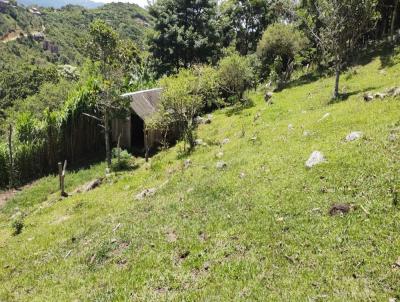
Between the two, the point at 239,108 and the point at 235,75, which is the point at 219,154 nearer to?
the point at 239,108

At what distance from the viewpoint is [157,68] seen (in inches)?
1569

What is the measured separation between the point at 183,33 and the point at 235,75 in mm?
11000

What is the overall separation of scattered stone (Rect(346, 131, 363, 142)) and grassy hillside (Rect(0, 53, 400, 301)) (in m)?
0.23

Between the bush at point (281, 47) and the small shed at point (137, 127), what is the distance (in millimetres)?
12442

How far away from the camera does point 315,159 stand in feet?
38.0

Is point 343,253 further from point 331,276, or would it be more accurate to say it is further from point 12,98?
point 12,98

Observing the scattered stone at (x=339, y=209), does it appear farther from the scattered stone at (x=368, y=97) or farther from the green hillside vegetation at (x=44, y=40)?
the green hillside vegetation at (x=44, y=40)

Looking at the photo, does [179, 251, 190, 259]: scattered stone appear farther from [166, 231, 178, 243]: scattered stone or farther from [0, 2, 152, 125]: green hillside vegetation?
[0, 2, 152, 125]: green hillside vegetation

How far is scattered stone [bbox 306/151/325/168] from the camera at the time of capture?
11.4 m

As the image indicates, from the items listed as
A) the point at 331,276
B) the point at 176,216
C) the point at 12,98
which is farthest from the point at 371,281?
the point at 12,98

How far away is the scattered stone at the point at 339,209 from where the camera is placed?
8.82 m

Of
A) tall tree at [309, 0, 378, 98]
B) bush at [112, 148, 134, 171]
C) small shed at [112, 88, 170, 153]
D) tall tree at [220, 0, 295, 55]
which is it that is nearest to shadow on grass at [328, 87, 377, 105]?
tall tree at [309, 0, 378, 98]

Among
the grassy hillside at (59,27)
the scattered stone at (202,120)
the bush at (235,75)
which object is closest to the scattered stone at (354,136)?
the scattered stone at (202,120)

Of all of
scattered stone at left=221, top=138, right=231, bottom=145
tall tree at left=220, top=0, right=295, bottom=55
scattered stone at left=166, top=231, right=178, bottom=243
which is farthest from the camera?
tall tree at left=220, top=0, right=295, bottom=55
